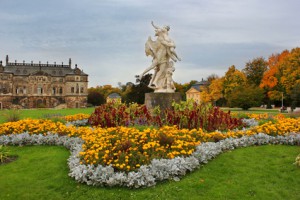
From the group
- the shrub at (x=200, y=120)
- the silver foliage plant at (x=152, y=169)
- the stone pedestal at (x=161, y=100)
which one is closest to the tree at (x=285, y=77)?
the stone pedestal at (x=161, y=100)

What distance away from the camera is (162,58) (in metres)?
16.2

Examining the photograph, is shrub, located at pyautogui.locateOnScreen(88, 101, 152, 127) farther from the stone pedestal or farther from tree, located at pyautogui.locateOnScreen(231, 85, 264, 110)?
tree, located at pyautogui.locateOnScreen(231, 85, 264, 110)

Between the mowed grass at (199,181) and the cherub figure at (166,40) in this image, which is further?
the cherub figure at (166,40)

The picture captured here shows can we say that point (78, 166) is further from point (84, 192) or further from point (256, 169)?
point (256, 169)

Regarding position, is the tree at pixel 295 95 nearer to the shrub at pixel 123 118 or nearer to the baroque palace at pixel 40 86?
the shrub at pixel 123 118

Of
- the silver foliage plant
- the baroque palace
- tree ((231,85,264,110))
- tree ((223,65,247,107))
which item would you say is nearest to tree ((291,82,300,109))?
tree ((231,85,264,110))

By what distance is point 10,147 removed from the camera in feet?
34.0

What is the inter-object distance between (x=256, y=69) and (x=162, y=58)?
55.5 m

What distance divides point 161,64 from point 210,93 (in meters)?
52.4

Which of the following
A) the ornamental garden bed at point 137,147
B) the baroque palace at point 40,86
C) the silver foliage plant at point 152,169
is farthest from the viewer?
the baroque palace at point 40,86

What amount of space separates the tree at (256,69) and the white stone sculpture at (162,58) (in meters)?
53.7

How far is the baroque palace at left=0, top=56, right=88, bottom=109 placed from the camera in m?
99.8

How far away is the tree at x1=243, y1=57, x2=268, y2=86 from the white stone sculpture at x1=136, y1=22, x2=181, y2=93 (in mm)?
53671

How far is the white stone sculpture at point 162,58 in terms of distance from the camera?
16.0 metres
